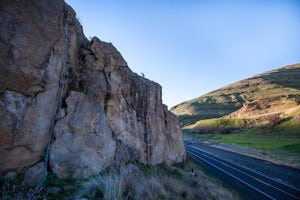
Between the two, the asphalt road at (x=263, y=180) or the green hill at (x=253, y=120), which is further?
the green hill at (x=253, y=120)

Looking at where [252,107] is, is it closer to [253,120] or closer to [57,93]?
[253,120]

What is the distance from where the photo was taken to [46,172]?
14.5ft

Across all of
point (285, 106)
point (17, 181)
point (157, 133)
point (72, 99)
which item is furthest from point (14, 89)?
point (285, 106)

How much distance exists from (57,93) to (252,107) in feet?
241

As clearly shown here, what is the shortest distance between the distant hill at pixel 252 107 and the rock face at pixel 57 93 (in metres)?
49.4

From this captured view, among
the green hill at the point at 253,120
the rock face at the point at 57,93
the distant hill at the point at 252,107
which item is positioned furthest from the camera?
the distant hill at the point at 252,107

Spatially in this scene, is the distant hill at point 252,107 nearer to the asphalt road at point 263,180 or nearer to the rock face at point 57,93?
the asphalt road at point 263,180

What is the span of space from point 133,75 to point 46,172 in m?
7.54

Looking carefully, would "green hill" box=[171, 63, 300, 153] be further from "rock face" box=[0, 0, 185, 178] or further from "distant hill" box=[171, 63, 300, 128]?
"rock face" box=[0, 0, 185, 178]

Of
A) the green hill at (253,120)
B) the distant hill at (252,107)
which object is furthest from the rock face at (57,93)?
the distant hill at (252,107)

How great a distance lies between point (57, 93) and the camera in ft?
16.7

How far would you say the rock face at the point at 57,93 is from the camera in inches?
157

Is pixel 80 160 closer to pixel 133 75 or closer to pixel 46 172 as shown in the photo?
pixel 46 172

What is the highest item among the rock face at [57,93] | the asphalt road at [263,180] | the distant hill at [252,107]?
the distant hill at [252,107]
